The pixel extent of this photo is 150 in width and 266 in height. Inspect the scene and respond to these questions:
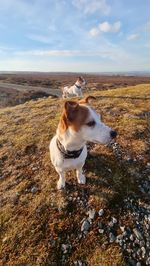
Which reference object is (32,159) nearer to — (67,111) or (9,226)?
(9,226)

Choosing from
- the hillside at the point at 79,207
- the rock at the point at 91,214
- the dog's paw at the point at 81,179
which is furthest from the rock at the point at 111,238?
the dog's paw at the point at 81,179

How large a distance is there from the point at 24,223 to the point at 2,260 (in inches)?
37.7

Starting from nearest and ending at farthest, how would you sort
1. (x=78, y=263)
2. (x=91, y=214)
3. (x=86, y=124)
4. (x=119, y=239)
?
1. (x=86, y=124)
2. (x=78, y=263)
3. (x=119, y=239)
4. (x=91, y=214)

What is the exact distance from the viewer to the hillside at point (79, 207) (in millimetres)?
5277

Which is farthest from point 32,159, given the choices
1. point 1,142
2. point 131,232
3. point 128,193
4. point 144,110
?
point 144,110

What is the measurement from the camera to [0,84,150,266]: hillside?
17.3 feet

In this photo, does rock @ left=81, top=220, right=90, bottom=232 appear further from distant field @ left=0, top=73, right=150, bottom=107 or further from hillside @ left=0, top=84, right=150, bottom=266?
distant field @ left=0, top=73, right=150, bottom=107

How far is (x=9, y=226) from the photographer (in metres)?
6.09

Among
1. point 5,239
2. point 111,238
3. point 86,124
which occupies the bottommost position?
point 5,239

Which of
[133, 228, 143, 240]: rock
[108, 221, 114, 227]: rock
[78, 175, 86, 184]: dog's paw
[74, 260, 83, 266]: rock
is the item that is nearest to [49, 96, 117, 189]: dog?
[78, 175, 86, 184]: dog's paw

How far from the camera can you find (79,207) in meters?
6.21

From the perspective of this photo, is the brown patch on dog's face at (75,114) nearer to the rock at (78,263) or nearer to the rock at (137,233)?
the rock at (137,233)

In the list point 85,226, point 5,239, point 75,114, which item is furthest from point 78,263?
point 75,114

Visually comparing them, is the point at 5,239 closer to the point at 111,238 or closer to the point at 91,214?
the point at 91,214
